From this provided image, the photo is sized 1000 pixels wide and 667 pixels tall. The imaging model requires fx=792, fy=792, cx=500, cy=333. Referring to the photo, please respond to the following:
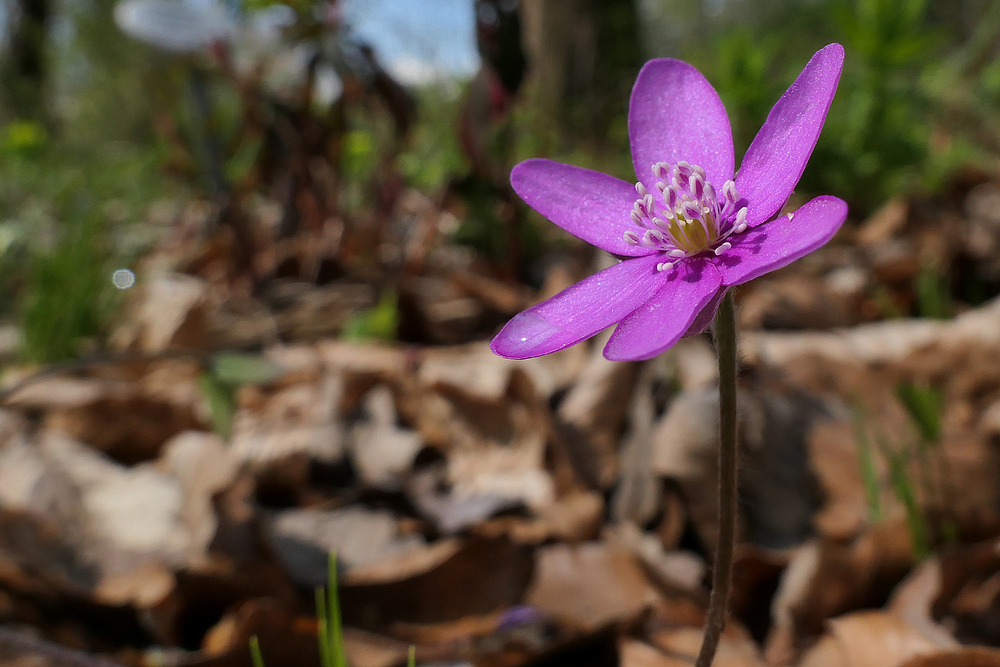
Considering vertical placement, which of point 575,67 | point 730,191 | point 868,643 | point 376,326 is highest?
point 575,67

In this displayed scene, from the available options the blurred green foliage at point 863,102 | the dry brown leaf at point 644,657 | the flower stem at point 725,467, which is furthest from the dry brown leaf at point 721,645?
the blurred green foliage at point 863,102

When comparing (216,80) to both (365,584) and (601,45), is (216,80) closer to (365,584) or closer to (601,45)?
(365,584)

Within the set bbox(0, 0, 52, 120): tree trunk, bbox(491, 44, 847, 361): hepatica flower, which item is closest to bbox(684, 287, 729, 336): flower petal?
bbox(491, 44, 847, 361): hepatica flower

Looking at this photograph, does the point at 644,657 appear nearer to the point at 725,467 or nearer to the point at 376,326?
the point at 725,467

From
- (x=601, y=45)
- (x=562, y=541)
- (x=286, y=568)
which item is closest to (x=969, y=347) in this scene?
(x=562, y=541)

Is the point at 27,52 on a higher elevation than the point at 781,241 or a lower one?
higher

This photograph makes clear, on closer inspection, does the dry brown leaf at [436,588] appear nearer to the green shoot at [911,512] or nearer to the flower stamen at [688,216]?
the green shoot at [911,512]

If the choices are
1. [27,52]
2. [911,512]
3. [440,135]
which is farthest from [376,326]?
[27,52]
